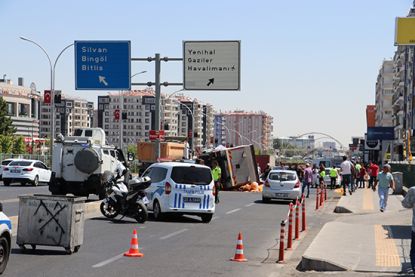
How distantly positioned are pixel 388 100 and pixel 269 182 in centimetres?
14647

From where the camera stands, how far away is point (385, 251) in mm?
15336

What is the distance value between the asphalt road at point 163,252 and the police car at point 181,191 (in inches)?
15.8

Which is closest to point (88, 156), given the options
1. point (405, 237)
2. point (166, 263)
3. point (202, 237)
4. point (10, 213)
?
point (10, 213)

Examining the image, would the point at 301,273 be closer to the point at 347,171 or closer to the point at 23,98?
the point at 347,171

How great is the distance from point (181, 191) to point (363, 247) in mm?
8027

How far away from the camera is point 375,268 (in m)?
12.9

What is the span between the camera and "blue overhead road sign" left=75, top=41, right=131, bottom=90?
3478cm

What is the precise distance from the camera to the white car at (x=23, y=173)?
47312mm

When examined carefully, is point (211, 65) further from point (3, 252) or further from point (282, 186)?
point (3, 252)

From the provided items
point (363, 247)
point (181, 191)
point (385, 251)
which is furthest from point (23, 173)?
point (385, 251)

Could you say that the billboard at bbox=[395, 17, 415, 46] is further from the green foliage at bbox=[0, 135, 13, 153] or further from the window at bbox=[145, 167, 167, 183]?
the green foliage at bbox=[0, 135, 13, 153]

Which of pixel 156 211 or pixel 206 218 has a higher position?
pixel 156 211

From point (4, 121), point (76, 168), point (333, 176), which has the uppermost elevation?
point (4, 121)

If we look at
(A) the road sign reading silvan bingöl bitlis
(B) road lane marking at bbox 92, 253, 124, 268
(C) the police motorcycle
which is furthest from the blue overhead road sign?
(B) road lane marking at bbox 92, 253, 124, 268
